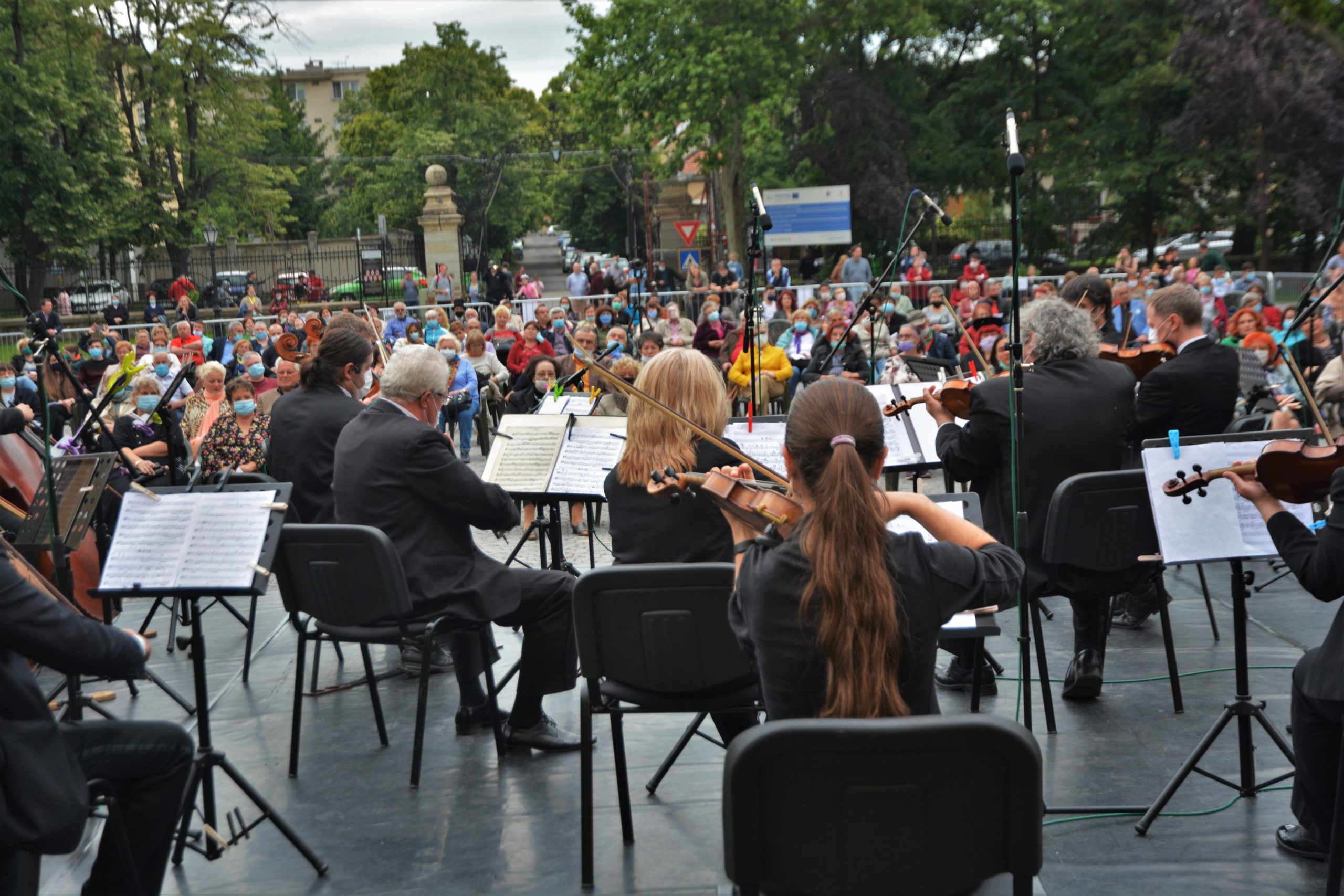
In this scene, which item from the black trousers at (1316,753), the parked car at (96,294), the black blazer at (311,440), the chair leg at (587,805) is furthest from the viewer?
the parked car at (96,294)

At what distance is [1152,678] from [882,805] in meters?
3.23

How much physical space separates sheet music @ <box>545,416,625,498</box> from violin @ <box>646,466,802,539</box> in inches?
71.2

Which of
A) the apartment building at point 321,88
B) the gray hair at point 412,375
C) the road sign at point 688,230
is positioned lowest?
the gray hair at point 412,375

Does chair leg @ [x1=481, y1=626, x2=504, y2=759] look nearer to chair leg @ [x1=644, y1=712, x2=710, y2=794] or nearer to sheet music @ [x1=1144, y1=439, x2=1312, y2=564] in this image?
chair leg @ [x1=644, y1=712, x2=710, y2=794]

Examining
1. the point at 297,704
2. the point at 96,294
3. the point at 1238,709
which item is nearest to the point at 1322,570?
the point at 1238,709

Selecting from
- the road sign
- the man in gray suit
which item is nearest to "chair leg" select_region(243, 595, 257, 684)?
the man in gray suit

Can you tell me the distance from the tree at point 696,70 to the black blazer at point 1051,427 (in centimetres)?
2059

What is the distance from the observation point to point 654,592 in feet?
10.4

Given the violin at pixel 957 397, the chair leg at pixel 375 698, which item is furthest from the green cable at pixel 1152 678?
the chair leg at pixel 375 698

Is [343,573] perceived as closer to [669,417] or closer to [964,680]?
[669,417]

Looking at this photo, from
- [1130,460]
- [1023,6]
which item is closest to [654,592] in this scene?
[1130,460]

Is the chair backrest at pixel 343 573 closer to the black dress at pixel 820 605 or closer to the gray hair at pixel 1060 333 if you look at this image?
the black dress at pixel 820 605

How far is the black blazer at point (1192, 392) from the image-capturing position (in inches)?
197

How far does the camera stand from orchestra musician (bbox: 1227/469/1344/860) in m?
2.77
